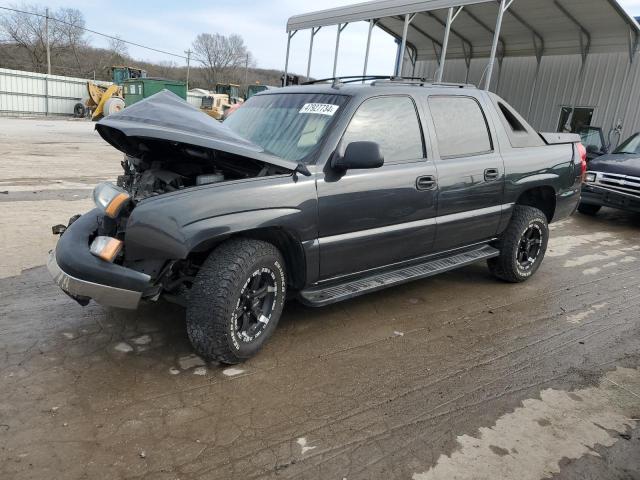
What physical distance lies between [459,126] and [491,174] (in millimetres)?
535

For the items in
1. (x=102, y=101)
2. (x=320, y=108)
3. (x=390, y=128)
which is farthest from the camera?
(x=102, y=101)

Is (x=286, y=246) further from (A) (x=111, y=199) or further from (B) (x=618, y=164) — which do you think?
(B) (x=618, y=164)

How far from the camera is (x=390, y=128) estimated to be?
3.78 meters

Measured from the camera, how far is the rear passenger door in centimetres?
407

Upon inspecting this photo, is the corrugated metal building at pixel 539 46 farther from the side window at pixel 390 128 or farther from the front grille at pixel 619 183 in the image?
the side window at pixel 390 128

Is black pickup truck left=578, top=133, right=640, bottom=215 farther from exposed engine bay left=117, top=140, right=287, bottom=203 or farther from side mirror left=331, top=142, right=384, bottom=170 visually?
exposed engine bay left=117, top=140, right=287, bottom=203

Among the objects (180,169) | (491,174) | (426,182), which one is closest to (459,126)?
(491,174)

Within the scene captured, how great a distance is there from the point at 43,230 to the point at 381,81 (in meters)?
4.24

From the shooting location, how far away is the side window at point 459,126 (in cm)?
410

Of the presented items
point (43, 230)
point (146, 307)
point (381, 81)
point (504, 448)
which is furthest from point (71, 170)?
Result: point (504, 448)

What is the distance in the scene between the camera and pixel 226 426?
8.45ft

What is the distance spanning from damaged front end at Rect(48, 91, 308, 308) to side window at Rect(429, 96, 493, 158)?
1.49 metres

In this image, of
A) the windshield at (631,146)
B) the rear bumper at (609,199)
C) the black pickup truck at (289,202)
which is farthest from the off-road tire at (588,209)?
the black pickup truck at (289,202)

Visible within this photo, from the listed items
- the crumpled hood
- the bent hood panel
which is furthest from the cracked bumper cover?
the crumpled hood
